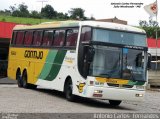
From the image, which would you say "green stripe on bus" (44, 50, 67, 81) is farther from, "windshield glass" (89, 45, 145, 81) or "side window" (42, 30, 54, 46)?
"windshield glass" (89, 45, 145, 81)

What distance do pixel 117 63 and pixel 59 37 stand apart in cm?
423

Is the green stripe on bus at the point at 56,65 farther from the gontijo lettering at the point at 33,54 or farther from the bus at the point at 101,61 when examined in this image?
the gontijo lettering at the point at 33,54

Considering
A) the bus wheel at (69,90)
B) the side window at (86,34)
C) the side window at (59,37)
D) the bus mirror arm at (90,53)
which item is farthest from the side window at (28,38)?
the bus mirror arm at (90,53)

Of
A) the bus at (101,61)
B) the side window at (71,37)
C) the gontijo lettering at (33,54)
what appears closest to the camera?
the bus at (101,61)

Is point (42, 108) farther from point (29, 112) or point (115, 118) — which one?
point (115, 118)

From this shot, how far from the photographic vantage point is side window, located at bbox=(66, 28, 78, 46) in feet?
67.7

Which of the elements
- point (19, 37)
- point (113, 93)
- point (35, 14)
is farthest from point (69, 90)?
point (35, 14)

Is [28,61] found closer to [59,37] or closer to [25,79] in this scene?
[25,79]

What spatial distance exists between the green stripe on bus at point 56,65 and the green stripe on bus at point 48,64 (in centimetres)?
26

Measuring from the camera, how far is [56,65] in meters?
22.5

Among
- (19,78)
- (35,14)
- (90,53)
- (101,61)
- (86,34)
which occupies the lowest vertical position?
(19,78)

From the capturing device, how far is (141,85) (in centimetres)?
Answer: 1958

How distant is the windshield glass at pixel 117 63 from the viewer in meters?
18.9

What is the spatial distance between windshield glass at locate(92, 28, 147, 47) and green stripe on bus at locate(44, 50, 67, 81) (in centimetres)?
260
